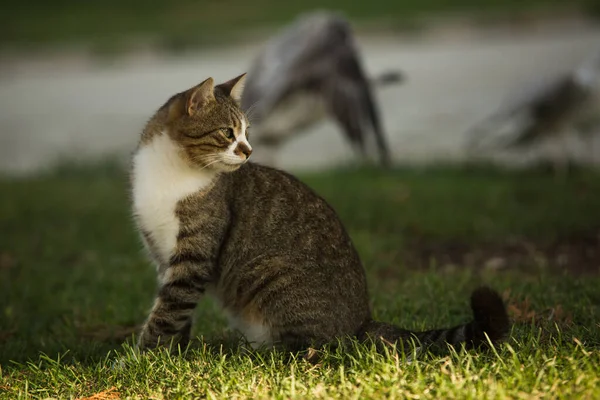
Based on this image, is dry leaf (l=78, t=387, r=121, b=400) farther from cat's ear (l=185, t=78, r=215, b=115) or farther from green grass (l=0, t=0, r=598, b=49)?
green grass (l=0, t=0, r=598, b=49)

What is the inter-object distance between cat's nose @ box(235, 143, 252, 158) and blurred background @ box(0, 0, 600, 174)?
18.9 feet

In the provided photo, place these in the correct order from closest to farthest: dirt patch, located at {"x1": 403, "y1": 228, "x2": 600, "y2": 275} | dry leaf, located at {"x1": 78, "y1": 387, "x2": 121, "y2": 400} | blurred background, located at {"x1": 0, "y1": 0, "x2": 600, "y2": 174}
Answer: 1. dry leaf, located at {"x1": 78, "y1": 387, "x2": 121, "y2": 400}
2. dirt patch, located at {"x1": 403, "y1": 228, "x2": 600, "y2": 275}
3. blurred background, located at {"x1": 0, "y1": 0, "x2": 600, "y2": 174}

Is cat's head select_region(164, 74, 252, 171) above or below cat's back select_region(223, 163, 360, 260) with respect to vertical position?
above

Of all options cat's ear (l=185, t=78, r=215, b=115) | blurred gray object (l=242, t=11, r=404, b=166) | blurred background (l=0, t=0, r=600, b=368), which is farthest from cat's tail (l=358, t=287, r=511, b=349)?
blurred gray object (l=242, t=11, r=404, b=166)

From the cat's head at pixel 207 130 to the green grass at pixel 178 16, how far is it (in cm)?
1596

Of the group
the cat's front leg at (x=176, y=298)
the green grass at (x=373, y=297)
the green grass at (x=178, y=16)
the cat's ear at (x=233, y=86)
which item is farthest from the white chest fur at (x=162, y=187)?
the green grass at (x=178, y=16)

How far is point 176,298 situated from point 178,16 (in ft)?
70.4

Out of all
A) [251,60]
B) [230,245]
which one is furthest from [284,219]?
[251,60]

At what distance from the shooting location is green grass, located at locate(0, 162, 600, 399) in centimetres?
Result: 374

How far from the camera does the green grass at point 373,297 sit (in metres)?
3.74

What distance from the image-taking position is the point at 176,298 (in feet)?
14.6

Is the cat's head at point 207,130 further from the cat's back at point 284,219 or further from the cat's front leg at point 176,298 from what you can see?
the cat's front leg at point 176,298

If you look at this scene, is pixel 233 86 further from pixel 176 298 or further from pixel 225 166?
pixel 176 298

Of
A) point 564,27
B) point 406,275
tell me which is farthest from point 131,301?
point 564,27
